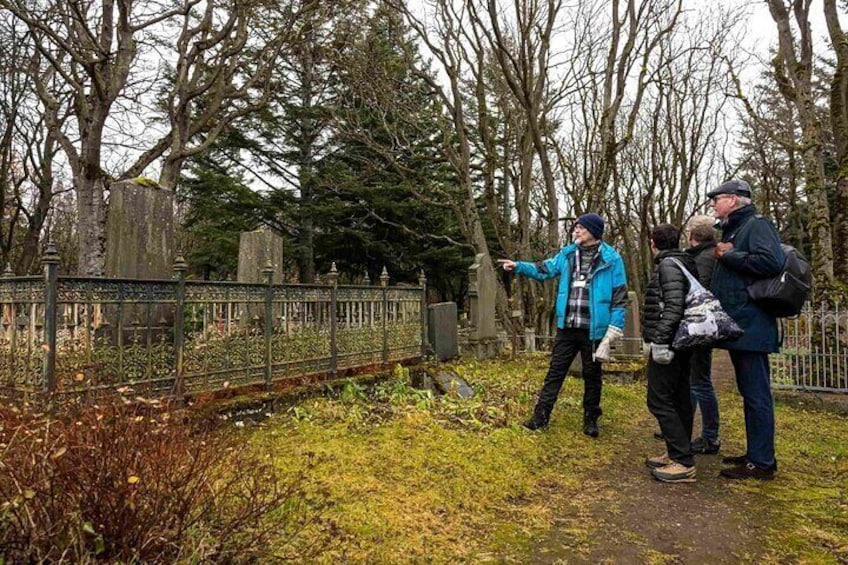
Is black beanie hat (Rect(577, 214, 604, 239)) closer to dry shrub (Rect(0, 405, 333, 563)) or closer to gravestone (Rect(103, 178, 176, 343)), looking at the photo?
dry shrub (Rect(0, 405, 333, 563))

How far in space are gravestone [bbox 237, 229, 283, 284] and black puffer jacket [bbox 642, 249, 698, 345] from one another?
7866 mm

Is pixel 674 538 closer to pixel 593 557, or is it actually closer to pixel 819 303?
pixel 593 557

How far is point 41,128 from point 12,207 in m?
4.82

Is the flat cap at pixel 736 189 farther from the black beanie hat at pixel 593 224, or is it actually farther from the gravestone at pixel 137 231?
the gravestone at pixel 137 231

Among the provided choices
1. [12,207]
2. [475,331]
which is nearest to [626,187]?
[475,331]

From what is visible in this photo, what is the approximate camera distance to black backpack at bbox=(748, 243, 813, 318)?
3686 millimetres

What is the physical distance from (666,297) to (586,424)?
1.76m

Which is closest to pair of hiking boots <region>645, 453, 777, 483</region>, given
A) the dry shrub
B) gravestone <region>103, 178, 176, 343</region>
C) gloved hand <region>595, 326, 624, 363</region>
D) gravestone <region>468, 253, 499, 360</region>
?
gloved hand <region>595, 326, 624, 363</region>

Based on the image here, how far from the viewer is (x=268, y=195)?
20.4 meters

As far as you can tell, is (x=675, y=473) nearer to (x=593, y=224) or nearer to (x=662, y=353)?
(x=662, y=353)

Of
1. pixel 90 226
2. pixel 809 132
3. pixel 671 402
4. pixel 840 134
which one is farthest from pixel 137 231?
pixel 840 134

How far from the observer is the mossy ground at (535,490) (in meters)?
2.71

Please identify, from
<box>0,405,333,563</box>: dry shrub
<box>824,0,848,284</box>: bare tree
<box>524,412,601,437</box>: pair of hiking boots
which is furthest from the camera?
<box>824,0,848,284</box>: bare tree

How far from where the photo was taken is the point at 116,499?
2.08 m
